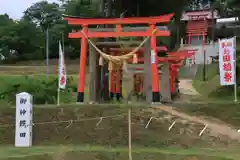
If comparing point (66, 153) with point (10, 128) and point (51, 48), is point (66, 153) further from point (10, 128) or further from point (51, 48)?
point (51, 48)

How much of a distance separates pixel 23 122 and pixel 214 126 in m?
5.51

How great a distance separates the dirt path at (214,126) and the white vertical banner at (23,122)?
4.12m

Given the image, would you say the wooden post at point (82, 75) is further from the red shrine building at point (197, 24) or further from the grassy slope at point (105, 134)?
the red shrine building at point (197, 24)

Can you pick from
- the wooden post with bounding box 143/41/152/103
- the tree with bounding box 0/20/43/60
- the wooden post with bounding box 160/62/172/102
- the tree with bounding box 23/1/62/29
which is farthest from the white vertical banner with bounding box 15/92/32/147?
the tree with bounding box 23/1/62/29

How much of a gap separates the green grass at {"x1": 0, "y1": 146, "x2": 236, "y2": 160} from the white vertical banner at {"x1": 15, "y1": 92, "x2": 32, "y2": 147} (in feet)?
1.02

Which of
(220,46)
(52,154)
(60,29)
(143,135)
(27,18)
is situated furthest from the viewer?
(27,18)

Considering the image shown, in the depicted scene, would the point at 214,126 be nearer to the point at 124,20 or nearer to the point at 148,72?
the point at 148,72

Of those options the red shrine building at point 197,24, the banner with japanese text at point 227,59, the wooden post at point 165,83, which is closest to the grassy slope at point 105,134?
the banner with japanese text at point 227,59

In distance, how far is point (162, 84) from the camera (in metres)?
18.4

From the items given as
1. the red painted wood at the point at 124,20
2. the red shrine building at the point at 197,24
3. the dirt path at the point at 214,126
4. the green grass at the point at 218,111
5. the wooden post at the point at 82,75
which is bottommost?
the dirt path at the point at 214,126

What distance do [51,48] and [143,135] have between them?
141 feet

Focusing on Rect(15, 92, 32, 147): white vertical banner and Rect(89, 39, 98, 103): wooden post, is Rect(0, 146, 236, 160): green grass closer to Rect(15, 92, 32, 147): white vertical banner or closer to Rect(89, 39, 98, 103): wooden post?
Rect(15, 92, 32, 147): white vertical banner

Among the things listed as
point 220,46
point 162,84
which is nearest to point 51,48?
point 162,84

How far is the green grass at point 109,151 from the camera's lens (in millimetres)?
8633
